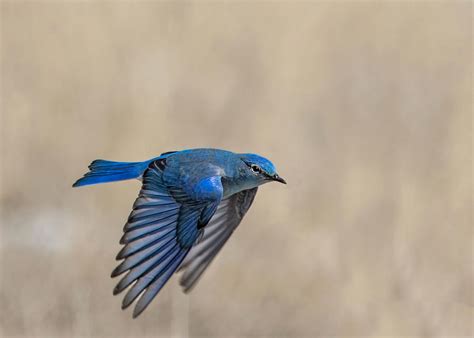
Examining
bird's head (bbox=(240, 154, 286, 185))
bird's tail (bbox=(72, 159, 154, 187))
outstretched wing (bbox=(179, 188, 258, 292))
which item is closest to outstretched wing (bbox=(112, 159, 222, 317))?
bird's tail (bbox=(72, 159, 154, 187))

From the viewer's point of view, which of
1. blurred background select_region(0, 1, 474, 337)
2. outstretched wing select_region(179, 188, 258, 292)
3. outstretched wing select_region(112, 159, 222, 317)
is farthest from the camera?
blurred background select_region(0, 1, 474, 337)

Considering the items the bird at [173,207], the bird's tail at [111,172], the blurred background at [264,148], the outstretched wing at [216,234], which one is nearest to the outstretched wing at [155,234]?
the bird at [173,207]

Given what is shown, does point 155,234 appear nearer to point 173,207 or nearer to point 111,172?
point 173,207

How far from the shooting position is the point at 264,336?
788 cm

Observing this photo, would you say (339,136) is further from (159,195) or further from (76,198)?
(159,195)

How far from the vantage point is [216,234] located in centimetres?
623

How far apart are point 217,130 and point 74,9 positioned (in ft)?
6.45

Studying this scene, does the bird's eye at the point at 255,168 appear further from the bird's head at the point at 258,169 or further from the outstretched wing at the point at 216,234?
the outstretched wing at the point at 216,234

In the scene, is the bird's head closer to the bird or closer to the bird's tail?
the bird

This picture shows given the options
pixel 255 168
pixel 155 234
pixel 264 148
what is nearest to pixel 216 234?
pixel 255 168

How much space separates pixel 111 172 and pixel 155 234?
734 mm

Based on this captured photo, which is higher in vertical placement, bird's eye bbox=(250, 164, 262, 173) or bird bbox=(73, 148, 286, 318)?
bird's eye bbox=(250, 164, 262, 173)

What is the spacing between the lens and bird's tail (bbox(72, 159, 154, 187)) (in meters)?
5.62

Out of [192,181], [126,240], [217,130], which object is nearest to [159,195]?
[192,181]
